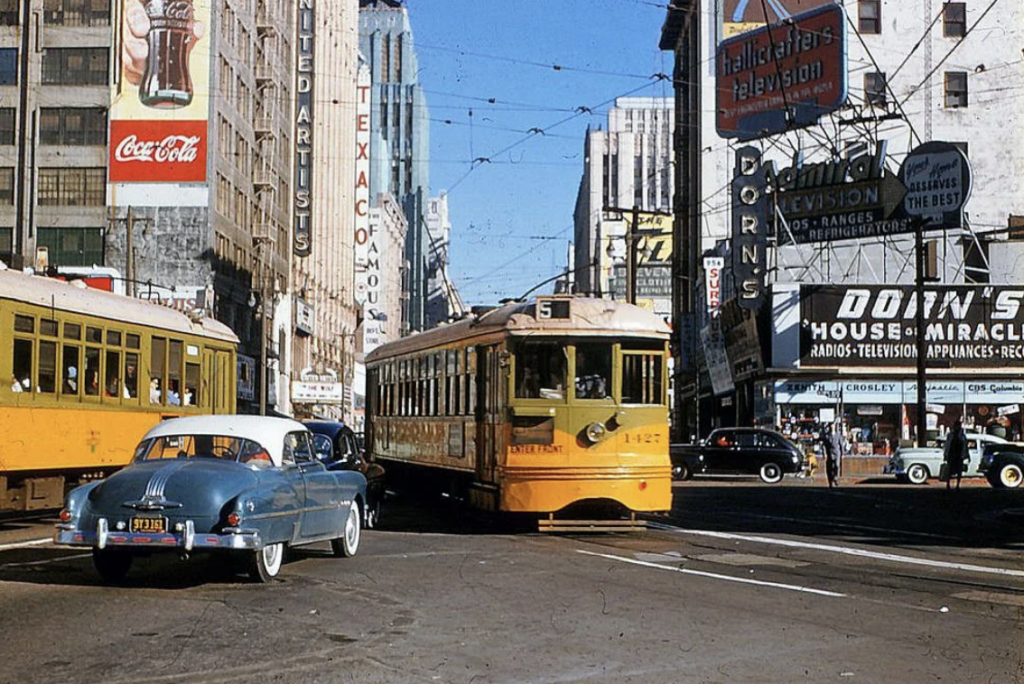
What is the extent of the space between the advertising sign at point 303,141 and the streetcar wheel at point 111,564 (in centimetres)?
6908

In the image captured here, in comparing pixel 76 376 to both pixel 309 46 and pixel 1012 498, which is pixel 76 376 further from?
pixel 309 46

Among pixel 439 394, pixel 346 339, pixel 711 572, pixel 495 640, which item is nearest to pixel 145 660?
pixel 495 640

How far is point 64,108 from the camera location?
6419 centimetres

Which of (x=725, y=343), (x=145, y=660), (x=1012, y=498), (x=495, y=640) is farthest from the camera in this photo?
(x=725, y=343)

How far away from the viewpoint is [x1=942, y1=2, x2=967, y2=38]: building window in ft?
217

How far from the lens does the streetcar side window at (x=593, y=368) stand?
1883cm

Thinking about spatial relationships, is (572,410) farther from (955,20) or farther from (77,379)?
(955,20)

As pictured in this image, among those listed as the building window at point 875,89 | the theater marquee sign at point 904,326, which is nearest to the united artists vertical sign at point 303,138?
the building window at point 875,89

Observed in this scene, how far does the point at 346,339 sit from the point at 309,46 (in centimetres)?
3562

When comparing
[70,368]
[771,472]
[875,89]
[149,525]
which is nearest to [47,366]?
[70,368]

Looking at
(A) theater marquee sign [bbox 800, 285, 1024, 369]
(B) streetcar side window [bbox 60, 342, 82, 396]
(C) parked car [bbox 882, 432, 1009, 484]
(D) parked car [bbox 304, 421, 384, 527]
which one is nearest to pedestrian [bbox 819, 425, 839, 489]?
(C) parked car [bbox 882, 432, 1009, 484]

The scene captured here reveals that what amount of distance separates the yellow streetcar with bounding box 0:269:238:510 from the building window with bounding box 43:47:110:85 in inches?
1730

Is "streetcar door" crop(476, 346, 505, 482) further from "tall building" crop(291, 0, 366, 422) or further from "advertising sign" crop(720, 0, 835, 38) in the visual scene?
"tall building" crop(291, 0, 366, 422)

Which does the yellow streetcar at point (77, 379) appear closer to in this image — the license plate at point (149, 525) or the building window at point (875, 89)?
the license plate at point (149, 525)
